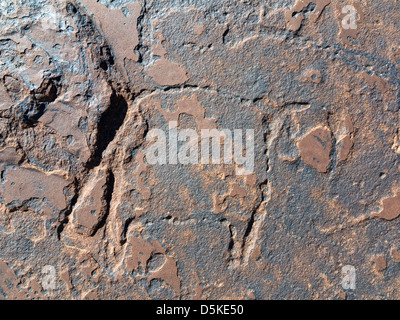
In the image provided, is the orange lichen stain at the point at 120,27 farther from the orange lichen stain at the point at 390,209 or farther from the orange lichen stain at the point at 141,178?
the orange lichen stain at the point at 390,209

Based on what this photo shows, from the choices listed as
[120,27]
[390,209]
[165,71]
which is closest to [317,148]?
[390,209]

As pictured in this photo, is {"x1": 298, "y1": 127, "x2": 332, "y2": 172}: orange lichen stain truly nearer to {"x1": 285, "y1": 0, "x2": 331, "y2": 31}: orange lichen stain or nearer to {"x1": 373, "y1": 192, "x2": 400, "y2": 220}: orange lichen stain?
{"x1": 373, "y1": 192, "x2": 400, "y2": 220}: orange lichen stain

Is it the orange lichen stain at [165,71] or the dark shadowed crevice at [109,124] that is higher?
the orange lichen stain at [165,71]

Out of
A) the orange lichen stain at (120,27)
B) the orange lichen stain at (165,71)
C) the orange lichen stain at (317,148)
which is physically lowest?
the orange lichen stain at (317,148)

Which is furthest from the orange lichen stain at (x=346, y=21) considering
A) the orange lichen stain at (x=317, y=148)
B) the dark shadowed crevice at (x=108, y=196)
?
the dark shadowed crevice at (x=108, y=196)

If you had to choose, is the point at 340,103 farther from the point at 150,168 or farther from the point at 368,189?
the point at 150,168

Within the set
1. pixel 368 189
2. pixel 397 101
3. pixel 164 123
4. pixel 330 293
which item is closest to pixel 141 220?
pixel 164 123

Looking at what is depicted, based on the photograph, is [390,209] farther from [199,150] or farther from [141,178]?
[141,178]
